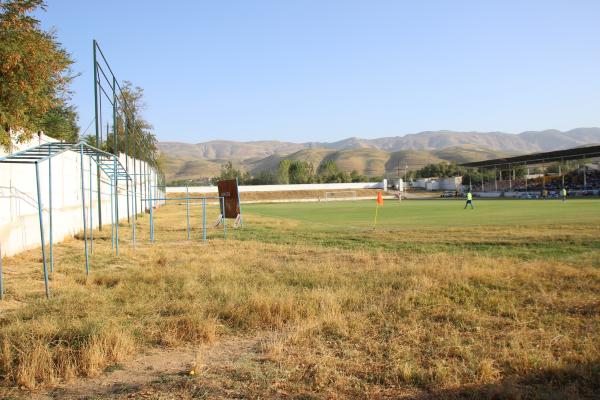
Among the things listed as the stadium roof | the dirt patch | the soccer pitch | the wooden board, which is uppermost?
the stadium roof

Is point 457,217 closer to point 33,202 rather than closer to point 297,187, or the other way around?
point 33,202

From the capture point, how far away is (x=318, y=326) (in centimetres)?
788

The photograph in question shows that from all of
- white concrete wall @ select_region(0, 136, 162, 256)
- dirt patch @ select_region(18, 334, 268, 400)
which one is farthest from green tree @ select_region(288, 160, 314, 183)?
dirt patch @ select_region(18, 334, 268, 400)

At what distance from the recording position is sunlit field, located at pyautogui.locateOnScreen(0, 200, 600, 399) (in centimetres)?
576

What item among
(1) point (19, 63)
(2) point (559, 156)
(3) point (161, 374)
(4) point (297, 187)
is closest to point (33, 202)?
(1) point (19, 63)

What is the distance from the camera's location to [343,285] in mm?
10844

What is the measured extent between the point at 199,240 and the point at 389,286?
13471mm

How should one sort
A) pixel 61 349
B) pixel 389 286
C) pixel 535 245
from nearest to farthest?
pixel 61 349 < pixel 389 286 < pixel 535 245

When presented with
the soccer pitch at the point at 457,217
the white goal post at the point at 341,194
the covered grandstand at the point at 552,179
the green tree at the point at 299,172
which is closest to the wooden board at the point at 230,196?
the soccer pitch at the point at 457,217

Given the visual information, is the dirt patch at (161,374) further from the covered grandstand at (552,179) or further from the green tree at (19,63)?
the covered grandstand at (552,179)

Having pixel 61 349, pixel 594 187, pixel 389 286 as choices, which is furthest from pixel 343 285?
pixel 594 187

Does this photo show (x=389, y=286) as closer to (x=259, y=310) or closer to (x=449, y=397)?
(x=259, y=310)

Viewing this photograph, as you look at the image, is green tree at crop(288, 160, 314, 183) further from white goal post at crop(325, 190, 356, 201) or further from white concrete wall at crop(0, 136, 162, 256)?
white concrete wall at crop(0, 136, 162, 256)

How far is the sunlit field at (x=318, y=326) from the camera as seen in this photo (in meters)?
5.76
